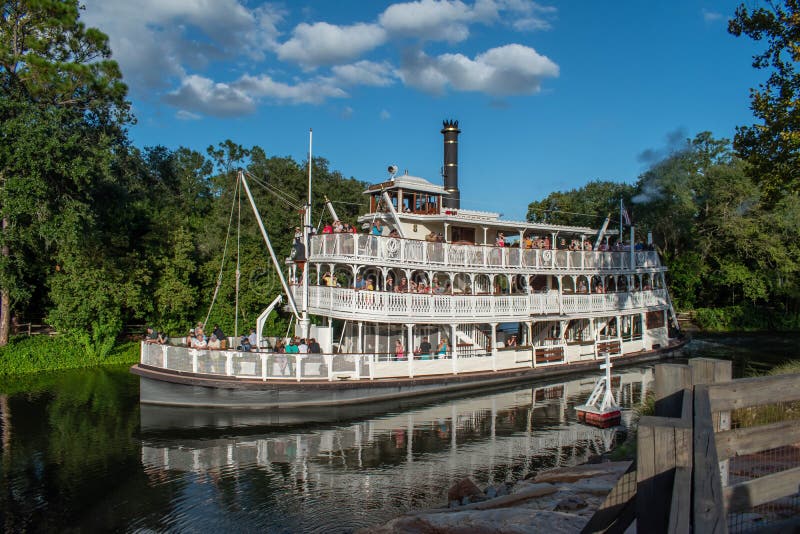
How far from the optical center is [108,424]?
707 inches

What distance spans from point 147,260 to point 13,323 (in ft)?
24.5

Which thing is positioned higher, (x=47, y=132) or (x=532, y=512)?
(x=47, y=132)

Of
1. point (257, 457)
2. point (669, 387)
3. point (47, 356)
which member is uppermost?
point (669, 387)

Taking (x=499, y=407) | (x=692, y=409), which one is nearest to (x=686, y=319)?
(x=499, y=407)

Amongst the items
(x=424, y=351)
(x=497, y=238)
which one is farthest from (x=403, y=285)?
(x=497, y=238)

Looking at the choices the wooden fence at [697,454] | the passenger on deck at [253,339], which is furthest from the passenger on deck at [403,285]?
the wooden fence at [697,454]

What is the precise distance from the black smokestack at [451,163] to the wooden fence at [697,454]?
22489 millimetres

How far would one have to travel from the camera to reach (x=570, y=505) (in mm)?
8391

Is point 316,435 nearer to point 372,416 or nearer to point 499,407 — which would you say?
point 372,416

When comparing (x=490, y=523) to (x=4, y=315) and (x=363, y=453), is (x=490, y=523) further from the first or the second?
(x=4, y=315)

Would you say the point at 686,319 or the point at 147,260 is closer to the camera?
the point at 147,260

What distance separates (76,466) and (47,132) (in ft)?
55.8

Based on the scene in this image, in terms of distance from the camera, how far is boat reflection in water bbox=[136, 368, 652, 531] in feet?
39.5

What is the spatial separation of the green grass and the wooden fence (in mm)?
29543
